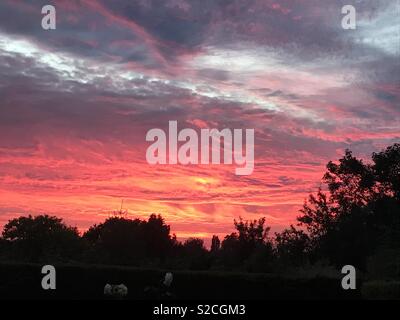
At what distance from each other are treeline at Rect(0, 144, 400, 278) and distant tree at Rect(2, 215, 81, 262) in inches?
4.9

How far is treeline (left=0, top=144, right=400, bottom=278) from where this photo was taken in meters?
47.5

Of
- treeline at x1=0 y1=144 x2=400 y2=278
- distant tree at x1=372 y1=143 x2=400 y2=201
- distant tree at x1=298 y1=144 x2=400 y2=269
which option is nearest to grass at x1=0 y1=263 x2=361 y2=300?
treeline at x1=0 y1=144 x2=400 y2=278

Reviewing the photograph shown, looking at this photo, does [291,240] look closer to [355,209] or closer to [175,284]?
[355,209]

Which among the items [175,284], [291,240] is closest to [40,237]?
[291,240]

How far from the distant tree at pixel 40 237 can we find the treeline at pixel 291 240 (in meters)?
0.12

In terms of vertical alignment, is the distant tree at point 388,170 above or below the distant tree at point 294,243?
above

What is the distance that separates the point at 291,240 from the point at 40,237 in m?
29.3

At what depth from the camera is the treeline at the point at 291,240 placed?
156 ft

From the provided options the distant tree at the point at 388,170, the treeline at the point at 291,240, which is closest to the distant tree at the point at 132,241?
the treeline at the point at 291,240

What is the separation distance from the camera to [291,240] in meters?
61.9

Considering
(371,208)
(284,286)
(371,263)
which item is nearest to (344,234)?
(371,208)

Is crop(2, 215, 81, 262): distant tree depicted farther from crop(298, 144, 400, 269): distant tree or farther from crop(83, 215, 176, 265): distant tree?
crop(298, 144, 400, 269): distant tree

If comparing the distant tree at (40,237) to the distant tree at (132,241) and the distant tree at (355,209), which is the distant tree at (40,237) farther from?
the distant tree at (355,209)
